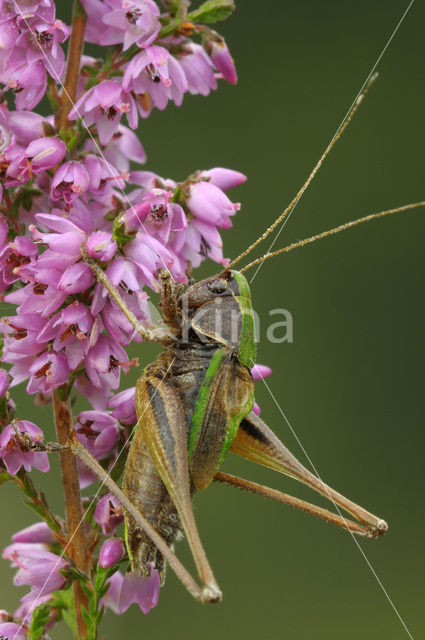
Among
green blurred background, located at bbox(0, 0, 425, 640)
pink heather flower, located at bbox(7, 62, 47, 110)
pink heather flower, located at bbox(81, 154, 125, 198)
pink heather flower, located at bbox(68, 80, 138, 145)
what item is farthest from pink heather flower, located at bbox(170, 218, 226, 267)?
green blurred background, located at bbox(0, 0, 425, 640)

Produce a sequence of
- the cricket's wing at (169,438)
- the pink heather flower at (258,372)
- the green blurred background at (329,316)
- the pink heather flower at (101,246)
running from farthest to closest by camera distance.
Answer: the green blurred background at (329,316), the pink heather flower at (258,372), the pink heather flower at (101,246), the cricket's wing at (169,438)

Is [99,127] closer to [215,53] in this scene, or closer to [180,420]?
[215,53]

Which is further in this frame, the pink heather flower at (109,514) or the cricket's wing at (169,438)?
the pink heather flower at (109,514)

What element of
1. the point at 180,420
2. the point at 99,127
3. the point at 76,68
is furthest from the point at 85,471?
the point at 76,68

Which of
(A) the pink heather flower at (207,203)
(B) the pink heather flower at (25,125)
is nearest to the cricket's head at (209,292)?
(A) the pink heather flower at (207,203)

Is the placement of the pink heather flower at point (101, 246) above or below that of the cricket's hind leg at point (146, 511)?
above

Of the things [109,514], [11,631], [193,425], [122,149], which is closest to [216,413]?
[193,425]

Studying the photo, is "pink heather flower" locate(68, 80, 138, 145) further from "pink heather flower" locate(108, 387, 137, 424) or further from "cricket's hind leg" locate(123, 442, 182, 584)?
"cricket's hind leg" locate(123, 442, 182, 584)

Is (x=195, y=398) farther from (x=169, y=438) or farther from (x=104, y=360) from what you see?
(x=104, y=360)

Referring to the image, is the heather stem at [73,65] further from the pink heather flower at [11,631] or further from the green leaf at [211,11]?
the pink heather flower at [11,631]
